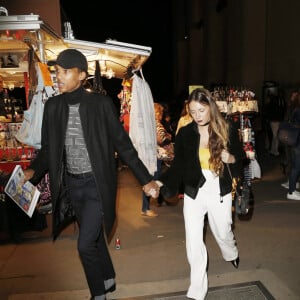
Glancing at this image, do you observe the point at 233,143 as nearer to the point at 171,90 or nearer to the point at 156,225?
the point at 156,225

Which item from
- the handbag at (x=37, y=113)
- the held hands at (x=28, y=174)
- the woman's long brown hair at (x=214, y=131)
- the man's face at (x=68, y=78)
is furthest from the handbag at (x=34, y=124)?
the woman's long brown hair at (x=214, y=131)

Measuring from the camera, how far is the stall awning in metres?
4.04

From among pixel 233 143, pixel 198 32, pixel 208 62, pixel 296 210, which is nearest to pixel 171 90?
pixel 198 32

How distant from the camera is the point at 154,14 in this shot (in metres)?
34.4

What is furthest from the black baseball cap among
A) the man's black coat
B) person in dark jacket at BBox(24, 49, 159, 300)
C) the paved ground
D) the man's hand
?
the paved ground

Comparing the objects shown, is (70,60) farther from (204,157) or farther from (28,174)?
(204,157)

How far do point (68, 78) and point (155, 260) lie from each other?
8.65 ft

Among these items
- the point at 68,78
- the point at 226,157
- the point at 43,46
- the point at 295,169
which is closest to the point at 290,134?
the point at 295,169

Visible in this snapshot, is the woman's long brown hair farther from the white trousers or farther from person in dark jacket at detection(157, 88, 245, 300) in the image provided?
the white trousers

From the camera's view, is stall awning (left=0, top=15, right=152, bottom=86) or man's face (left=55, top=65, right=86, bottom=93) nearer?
man's face (left=55, top=65, right=86, bottom=93)

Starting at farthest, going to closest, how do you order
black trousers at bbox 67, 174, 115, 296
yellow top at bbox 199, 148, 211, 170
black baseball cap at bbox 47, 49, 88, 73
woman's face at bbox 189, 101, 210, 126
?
yellow top at bbox 199, 148, 211, 170 → woman's face at bbox 189, 101, 210, 126 → black trousers at bbox 67, 174, 115, 296 → black baseball cap at bbox 47, 49, 88, 73

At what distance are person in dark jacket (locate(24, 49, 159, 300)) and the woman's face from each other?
68 cm

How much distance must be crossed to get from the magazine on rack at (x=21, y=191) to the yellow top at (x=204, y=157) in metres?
1.65

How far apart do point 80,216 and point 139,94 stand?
2.71 meters
